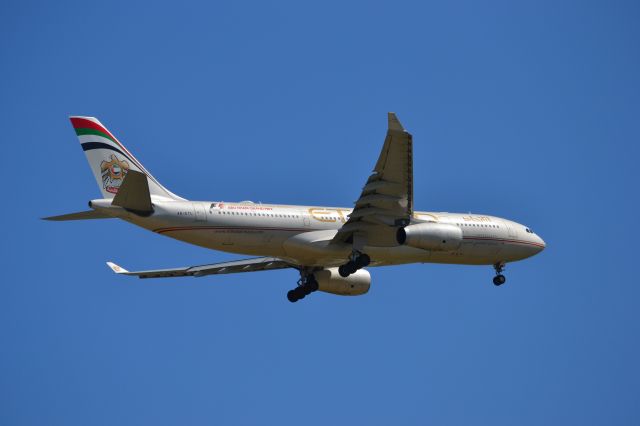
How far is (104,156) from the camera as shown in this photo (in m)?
36.1

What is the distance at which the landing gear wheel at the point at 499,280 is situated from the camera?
4297 cm

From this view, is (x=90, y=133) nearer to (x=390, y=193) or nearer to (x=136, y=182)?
(x=136, y=182)

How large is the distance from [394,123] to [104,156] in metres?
10.7

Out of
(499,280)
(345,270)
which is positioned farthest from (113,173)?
(499,280)

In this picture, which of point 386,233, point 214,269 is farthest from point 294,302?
point 386,233

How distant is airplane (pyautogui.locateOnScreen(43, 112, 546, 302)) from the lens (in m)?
34.3

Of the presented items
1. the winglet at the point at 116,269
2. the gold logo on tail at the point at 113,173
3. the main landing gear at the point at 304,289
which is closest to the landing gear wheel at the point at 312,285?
the main landing gear at the point at 304,289

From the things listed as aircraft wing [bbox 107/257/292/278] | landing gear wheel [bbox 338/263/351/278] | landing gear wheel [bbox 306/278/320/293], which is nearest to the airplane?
landing gear wheel [bbox 338/263/351/278]

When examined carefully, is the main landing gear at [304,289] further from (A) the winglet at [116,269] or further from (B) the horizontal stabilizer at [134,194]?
(B) the horizontal stabilizer at [134,194]

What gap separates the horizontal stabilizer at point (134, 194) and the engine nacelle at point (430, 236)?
907cm

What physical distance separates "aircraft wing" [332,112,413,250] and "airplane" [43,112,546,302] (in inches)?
1.3

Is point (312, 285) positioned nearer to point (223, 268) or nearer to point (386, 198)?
point (223, 268)

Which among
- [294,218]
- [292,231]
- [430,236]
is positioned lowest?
[292,231]

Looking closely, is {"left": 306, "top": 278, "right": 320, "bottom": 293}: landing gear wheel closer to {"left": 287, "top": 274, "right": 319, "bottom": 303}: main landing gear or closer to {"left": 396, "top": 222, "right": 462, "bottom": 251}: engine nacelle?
{"left": 287, "top": 274, "right": 319, "bottom": 303}: main landing gear
